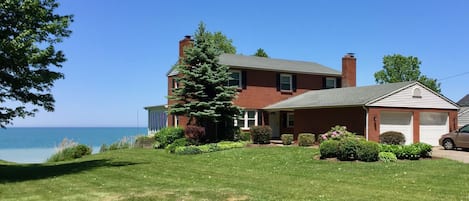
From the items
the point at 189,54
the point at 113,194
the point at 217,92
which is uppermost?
the point at 189,54

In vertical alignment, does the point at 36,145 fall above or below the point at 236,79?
below

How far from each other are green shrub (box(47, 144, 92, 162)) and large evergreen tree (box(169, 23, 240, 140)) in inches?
222

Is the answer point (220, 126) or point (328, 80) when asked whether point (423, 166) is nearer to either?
point (220, 126)

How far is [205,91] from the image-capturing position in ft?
87.0

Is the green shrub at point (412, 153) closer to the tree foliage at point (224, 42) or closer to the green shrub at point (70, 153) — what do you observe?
the green shrub at point (70, 153)

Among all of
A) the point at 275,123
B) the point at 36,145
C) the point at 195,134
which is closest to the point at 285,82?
the point at 275,123

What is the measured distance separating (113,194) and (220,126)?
16.9 meters

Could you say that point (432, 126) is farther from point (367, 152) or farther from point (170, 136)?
point (170, 136)

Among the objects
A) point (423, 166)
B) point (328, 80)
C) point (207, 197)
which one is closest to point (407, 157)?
point (423, 166)

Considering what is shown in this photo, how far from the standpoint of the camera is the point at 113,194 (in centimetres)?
1038

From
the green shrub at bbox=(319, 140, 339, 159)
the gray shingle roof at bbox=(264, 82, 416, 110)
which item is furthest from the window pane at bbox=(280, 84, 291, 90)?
the green shrub at bbox=(319, 140, 339, 159)

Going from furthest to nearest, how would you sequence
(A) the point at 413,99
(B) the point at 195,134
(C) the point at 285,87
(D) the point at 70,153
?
(C) the point at 285,87 < (D) the point at 70,153 < (A) the point at 413,99 < (B) the point at 195,134

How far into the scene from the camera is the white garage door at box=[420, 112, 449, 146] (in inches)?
1042

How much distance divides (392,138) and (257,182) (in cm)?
1389
